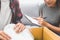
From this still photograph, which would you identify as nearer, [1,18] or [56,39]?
[56,39]

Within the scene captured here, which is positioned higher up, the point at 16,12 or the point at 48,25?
the point at 16,12

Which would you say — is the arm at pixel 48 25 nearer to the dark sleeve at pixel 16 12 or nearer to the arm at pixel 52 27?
the arm at pixel 52 27

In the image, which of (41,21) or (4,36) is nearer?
(4,36)

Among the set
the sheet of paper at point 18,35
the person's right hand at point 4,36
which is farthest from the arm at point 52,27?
the person's right hand at point 4,36

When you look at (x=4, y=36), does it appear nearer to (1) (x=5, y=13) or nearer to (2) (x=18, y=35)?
(2) (x=18, y=35)

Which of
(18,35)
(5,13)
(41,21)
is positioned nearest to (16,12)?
(5,13)

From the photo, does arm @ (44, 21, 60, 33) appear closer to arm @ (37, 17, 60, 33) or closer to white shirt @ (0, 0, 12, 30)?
arm @ (37, 17, 60, 33)

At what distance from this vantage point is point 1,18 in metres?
1.14

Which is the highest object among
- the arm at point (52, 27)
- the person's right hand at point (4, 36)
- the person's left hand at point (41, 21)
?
the person's right hand at point (4, 36)

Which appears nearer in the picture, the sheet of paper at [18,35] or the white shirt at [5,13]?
the sheet of paper at [18,35]

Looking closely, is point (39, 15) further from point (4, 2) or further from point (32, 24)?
point (4, 2)

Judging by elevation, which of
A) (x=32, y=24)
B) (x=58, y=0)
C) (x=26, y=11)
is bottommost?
(x=32, y=24)

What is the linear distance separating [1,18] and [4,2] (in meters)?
0.15

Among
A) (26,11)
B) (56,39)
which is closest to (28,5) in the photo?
(26,11)
